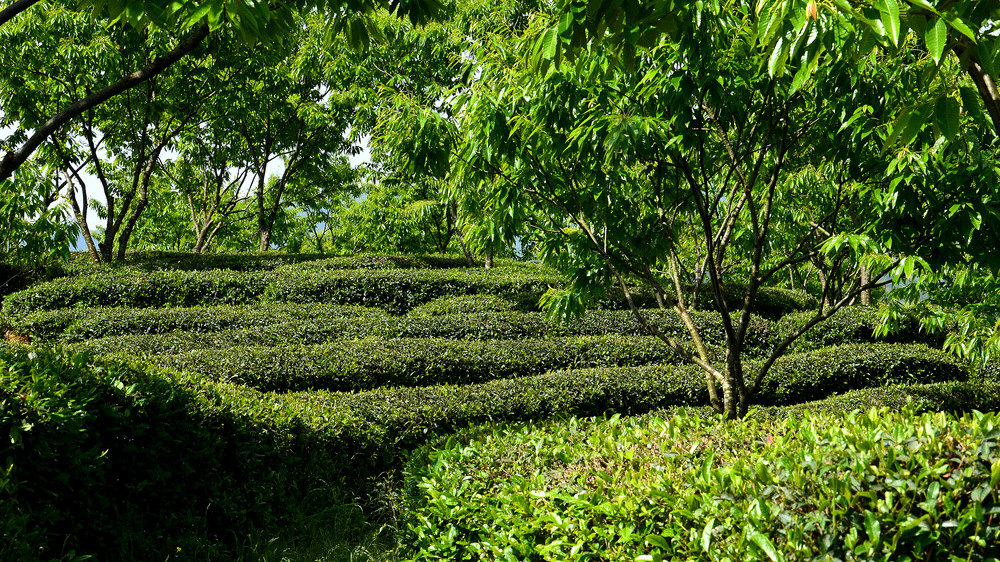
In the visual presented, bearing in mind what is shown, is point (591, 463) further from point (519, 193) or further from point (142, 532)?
point (142, 532)

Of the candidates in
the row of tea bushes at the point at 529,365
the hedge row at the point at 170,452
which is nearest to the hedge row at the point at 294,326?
the row of tea bushes at the point at 529,365

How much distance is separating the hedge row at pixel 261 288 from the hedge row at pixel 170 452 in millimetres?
7744

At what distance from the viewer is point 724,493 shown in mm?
2527

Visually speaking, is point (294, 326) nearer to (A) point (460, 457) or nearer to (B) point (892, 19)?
(A) point (460, 457)

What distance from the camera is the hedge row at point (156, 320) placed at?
9992mm

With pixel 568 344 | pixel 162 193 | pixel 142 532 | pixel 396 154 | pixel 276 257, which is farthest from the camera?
pixel 162 193

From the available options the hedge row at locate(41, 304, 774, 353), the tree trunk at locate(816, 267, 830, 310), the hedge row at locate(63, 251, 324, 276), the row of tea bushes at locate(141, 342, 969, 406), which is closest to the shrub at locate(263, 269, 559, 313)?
the hedge row at locate(41, 304, 774, 353)

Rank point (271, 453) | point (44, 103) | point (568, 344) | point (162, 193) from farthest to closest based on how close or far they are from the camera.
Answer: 1. point (162, 193)
2. point (44, 103)
3. point (568, 344)
4. point (271, 453)

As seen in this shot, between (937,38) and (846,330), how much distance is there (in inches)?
483

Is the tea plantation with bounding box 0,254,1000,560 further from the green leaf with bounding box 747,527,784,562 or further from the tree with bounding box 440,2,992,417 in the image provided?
the tree with bounding box 440,2,992,417

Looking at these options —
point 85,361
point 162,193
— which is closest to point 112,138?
point 162,193

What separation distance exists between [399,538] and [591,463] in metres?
1.63

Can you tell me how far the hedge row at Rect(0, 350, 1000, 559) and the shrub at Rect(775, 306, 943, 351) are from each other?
825 centimetres

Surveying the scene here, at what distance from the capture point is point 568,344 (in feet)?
32.1
